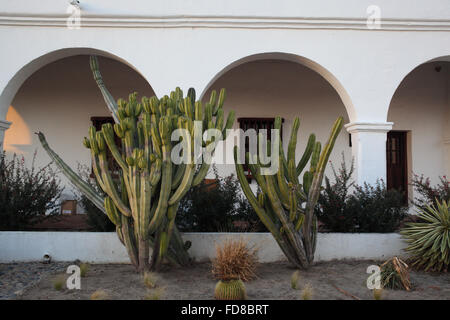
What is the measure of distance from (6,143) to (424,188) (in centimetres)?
893

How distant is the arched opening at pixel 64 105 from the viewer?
881 cm

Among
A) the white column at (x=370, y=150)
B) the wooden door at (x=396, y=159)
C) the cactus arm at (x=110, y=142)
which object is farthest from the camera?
the wooden door at (x=396, y=159)

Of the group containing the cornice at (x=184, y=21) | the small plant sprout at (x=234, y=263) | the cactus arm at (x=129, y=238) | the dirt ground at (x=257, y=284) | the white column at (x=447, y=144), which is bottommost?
the dirt ground at (x=257, y=284)

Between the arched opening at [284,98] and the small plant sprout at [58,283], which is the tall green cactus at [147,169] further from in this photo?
the arched opening at [284,98]

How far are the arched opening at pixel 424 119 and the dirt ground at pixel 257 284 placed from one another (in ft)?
15.6

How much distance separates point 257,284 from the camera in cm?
448

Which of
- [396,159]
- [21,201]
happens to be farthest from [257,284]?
[396,159]

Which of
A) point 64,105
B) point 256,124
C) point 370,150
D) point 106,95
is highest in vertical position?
point 64,105

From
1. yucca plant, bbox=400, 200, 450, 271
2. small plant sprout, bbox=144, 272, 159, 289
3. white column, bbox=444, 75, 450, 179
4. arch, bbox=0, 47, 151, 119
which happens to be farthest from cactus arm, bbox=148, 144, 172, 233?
white column, bbox=444, 75, 450, 179

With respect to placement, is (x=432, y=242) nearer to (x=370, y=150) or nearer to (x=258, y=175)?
(x=370, y=150)

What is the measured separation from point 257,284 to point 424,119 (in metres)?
6.97

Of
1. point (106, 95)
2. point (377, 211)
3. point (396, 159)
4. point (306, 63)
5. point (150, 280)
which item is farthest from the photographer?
point (396, 159)

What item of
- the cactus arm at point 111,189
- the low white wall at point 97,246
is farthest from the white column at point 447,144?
the cactus arm at point 111,189

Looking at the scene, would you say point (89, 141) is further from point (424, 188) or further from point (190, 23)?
point (424, 188)
